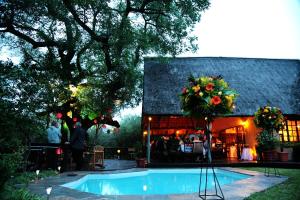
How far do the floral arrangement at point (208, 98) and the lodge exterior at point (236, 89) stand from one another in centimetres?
698

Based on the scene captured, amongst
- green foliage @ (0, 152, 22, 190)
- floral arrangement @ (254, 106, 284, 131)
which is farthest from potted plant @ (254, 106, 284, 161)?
green foliage @ (0, 152, 22, 190)

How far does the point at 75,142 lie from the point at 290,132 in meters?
11.4

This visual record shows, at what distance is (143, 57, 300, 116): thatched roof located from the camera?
12297mm

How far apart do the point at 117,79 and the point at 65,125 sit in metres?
3.48

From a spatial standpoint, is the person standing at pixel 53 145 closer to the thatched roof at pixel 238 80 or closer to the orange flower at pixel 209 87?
the thatched roof at pixel 238 80

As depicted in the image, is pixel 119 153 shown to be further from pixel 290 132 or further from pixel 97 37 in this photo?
pixel 290 132

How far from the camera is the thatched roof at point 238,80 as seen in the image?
1230cm

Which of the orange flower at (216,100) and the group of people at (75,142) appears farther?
the group of people at (75,142)

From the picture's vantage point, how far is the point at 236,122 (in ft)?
49.3

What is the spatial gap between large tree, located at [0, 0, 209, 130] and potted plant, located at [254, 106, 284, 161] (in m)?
6.08

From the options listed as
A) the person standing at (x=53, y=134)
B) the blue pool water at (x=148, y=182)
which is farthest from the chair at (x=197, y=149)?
the person standing at (x=53, y=134)

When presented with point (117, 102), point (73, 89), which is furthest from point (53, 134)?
point (117, 102)

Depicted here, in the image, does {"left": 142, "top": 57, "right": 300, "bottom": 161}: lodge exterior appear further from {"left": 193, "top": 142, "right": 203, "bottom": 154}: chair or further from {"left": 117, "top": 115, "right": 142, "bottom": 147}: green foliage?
{"left": 117, "top": 115, "right": 142, "bottom": 147}: green foliage

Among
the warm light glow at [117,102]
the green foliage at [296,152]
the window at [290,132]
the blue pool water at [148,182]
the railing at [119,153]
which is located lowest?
the blue pool water at [148,182]
